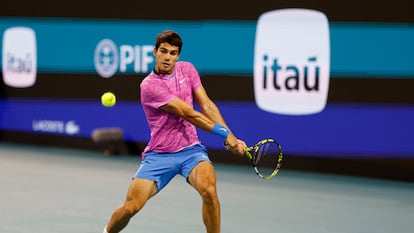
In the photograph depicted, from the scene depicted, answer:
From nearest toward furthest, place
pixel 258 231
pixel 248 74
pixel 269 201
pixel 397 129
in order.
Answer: pixel 258 231 < pixel 269 201 < pixel 397 129 < pixel 248 74

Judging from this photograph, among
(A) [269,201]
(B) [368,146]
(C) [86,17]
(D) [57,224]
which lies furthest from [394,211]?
(C) [86,17]

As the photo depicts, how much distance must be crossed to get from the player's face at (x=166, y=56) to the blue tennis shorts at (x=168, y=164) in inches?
22.1

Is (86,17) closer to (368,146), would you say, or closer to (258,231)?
(368,146)

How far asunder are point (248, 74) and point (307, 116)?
3.21 feet

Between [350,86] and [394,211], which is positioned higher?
[350,86]

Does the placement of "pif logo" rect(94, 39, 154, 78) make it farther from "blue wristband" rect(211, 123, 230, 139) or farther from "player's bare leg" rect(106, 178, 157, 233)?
"blue wristband" rect(211, 123, 230, 139)

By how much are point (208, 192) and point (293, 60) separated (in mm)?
4838

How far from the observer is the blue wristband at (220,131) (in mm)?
5266

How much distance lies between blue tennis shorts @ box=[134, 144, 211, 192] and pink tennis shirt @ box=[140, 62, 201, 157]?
0.13 ft

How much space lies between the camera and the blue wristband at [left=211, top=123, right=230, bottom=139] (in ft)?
17.3

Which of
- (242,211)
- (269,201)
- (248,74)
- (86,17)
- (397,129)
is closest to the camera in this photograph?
(242,211)

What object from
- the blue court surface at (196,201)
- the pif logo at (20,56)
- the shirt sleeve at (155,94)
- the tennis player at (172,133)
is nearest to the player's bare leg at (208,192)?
the tennis player at (172,133)

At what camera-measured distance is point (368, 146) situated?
965 cm

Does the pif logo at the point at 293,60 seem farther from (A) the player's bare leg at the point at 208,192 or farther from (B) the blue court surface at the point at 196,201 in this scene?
(A) the player's bare leg at the point at 208,192
